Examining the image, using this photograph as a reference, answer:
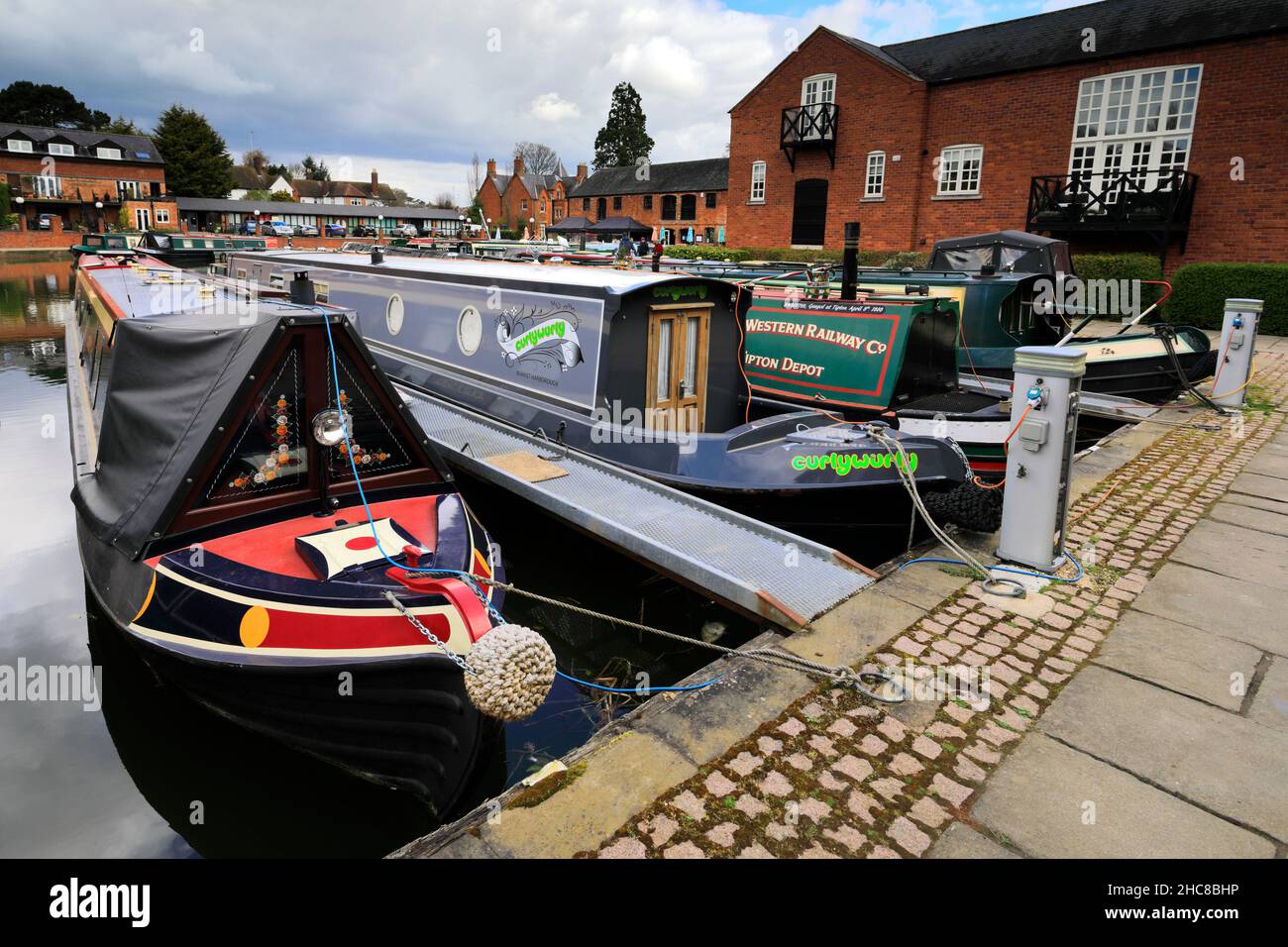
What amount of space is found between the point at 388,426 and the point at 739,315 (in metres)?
4.07

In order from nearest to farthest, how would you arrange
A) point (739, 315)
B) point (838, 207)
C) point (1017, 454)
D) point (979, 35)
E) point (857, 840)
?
1. point (857, 840)
2. point (1017, 454)
3. point (739, 315)
4. point (979, 35)
5. point (838, 207)

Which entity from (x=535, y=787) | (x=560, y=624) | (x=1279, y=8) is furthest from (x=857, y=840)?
(x=1279, y=8)

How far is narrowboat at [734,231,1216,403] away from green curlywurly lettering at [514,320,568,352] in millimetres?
4320

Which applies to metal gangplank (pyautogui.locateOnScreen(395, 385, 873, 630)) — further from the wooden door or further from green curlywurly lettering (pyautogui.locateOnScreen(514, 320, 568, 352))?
green curlywurly lettering (pyautogui.locateOnScreen(514, 320, 568, 352))

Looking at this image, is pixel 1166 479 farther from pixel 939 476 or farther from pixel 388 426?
pixel 388 426

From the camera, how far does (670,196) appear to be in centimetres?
4822

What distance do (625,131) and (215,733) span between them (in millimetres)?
73123

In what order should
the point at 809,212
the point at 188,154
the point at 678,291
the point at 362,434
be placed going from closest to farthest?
the point at 362,434, the point at 678,291, the point at 809,212, the point at 188,154

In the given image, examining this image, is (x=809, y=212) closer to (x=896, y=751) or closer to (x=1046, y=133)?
(x=1046, y=133)

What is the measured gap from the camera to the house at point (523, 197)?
7025 centimetres

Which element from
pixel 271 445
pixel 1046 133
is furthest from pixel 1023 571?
pixel 1046 133

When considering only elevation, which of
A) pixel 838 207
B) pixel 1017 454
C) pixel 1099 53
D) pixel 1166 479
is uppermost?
pixel 1099 53

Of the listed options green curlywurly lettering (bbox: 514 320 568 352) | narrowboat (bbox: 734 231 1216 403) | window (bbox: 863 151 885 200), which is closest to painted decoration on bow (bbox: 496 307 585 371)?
green curlywurly lettering (bbox: 514 320 568 352)
